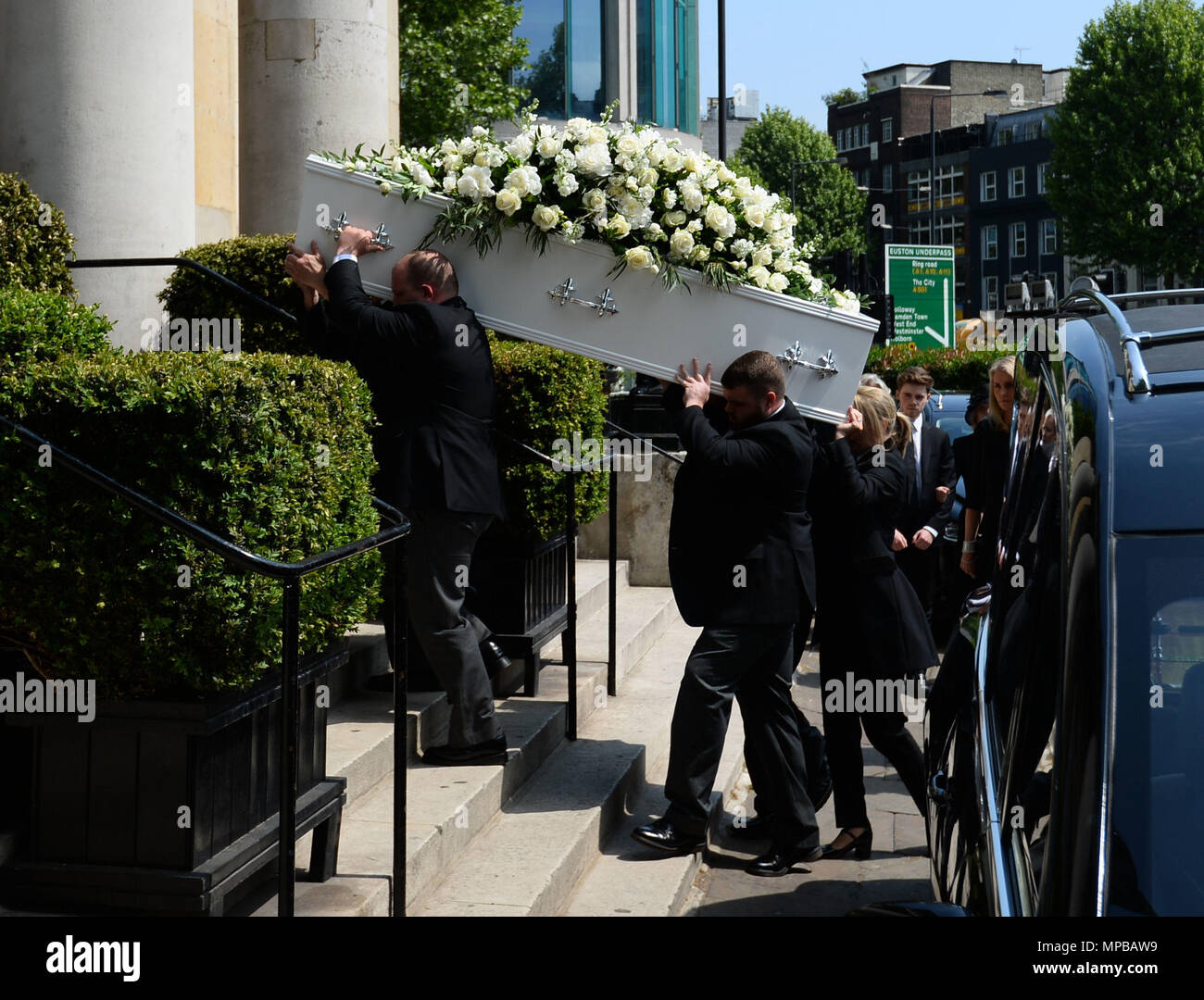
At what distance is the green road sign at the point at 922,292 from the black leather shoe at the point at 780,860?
22.1 m

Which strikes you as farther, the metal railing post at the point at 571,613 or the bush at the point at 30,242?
the metal railing post at the point at 571,613

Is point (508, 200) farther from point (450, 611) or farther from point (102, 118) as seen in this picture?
point (102, 118)

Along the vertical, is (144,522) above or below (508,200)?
below

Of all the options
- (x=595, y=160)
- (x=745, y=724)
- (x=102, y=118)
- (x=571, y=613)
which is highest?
(x=102, y=118)

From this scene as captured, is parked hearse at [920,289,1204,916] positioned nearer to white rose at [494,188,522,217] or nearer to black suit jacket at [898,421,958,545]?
white rose at [494,188,522,217]

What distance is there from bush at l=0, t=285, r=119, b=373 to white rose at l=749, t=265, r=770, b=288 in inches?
95.7

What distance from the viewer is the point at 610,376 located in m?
19.6

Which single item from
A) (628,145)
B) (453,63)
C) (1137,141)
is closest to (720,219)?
(628,145)

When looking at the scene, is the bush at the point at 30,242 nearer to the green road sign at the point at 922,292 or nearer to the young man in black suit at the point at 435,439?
the young man in black suit at the point at 435,439

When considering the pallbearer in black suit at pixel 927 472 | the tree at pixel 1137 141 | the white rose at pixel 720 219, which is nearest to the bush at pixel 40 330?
the white rose at pixel 720 219

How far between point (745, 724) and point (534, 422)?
228 centimetres

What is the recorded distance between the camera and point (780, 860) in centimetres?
581

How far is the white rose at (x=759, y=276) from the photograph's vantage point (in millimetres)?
5566

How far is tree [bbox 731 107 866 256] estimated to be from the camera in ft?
254
